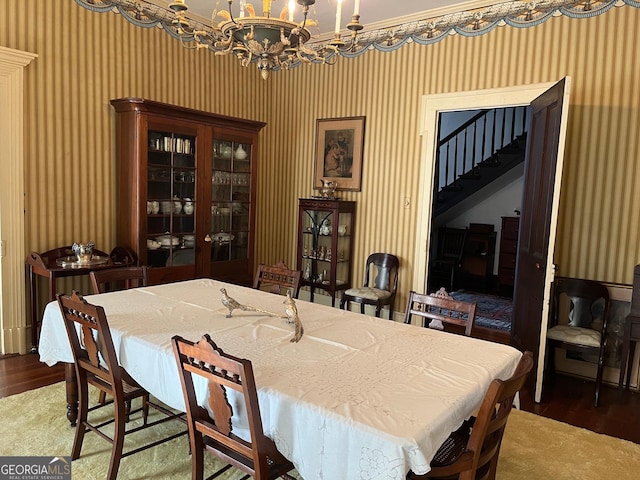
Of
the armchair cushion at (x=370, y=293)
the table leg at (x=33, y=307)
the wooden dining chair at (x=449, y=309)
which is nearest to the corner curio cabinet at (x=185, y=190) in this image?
the table leg at (x=33, y=307)

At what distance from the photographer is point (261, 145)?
19.9ft

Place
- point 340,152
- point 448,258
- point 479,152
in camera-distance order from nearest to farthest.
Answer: point 340,152 < point 479,152 < point 448,258

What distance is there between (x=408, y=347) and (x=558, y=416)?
1813mm

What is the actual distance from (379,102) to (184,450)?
3988 millimetres

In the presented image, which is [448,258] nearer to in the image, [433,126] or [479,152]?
[479,152]

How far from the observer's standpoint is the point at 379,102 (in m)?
5.16

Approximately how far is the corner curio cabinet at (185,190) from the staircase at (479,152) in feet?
9.77

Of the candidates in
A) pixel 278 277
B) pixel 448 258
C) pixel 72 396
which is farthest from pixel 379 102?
pixel 72 396

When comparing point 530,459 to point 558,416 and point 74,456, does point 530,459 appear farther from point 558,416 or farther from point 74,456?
point 74,456

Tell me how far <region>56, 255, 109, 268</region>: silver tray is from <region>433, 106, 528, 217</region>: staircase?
4438mm

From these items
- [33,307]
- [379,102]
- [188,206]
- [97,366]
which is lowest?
[33,307]

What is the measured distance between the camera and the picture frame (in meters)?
5.36

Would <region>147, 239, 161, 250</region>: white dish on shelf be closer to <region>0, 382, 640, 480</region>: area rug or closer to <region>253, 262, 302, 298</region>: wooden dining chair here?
<region>253, 262, 302, 298</region>: wooden dining chair

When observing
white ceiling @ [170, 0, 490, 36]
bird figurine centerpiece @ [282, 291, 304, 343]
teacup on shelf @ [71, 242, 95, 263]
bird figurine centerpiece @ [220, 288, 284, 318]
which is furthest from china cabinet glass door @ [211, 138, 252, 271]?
bird figurine centerpiece @ [282, 291, 304, 343]
